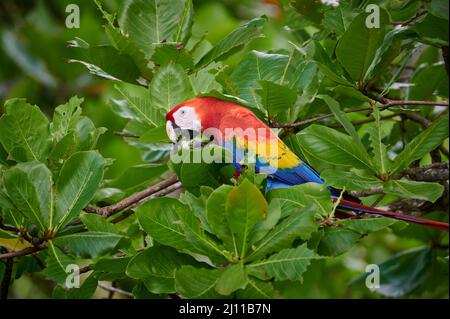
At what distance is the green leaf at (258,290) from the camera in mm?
1317

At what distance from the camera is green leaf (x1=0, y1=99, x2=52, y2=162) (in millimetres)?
1544

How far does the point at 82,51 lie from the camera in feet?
5.54

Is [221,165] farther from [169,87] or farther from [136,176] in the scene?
[136,176]

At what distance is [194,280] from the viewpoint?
1311 millimetres

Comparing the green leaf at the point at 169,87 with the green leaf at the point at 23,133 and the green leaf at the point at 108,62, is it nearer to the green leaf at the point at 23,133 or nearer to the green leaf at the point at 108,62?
the green leaf at the point at 108,62

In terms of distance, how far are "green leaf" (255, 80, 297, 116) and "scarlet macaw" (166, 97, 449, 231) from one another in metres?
0.05

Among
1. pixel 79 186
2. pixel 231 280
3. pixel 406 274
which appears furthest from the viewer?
pixel 406 274

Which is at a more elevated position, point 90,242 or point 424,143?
point 424,143

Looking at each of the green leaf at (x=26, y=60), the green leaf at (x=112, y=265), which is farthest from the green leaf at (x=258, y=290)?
the green leaf at (x=26, y=60)

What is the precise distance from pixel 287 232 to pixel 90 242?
422 mm

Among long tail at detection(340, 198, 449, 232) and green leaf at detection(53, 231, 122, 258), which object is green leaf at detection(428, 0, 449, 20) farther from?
green leaf at detection(53, 231, 122, 258)

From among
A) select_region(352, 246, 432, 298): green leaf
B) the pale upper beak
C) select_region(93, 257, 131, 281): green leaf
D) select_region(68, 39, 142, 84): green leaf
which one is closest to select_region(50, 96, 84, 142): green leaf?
select_region(68, 39, 142, 84): green leaf

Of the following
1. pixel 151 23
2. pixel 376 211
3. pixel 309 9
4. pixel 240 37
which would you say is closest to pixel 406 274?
pixel 376 211
